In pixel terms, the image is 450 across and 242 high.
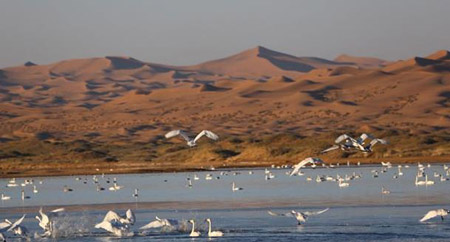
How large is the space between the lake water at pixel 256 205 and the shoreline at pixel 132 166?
11.1 metres

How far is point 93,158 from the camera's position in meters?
90.1

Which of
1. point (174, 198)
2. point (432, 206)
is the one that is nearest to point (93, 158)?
point (174, 198)

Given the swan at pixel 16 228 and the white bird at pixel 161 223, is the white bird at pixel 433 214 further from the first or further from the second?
the swan at pixel 16 228

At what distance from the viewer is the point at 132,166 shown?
81625 millimetres

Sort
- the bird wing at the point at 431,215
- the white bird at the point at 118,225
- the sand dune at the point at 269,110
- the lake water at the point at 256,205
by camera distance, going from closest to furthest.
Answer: the lake water at the point at 256,205
the bird wing at the point at 431,215
the white bird at the point at 118,225
the sand dune at the point at 269,110

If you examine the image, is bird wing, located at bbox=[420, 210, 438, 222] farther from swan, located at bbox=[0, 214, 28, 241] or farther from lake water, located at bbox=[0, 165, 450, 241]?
swan, located at bbox=[0, 214, 28, 241]

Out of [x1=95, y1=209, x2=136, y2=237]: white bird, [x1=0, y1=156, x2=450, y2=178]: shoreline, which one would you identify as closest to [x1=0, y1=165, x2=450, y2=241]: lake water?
[x1=95, y1=209, x2=136, y2=237]: white bird

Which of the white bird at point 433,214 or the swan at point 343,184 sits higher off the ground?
the swan at point 343,184

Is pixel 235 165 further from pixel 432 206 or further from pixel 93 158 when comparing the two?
pixel 432 206

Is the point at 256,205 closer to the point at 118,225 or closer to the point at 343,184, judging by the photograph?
the point at 118,225

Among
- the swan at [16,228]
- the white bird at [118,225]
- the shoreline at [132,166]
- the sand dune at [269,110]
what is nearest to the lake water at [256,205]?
the white bird at [118,225]

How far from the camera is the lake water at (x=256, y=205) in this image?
1129 inches

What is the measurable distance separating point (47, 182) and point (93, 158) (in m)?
25.9

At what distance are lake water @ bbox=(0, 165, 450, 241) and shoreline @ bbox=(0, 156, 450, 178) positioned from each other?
11.1m
